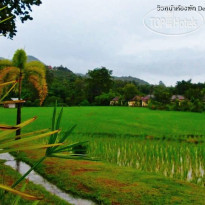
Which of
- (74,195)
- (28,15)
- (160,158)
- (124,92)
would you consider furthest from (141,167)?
(124,92)

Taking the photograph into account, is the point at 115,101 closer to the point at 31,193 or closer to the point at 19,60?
the point at 19,60

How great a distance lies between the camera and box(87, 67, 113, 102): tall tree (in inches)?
2207

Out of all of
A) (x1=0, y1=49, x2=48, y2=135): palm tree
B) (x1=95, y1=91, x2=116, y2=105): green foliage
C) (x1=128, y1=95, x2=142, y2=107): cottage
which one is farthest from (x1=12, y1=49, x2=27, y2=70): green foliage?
(x1=95, y1=91, x2=116, y2=105): green foliage

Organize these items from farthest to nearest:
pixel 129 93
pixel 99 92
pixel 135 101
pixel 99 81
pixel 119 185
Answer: pixel 99 81 → pixel 99 92 → pixel 129 93 → pixel 135 101 → pixel 119 185

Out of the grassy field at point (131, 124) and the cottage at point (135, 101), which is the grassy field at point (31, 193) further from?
the cottage at point (135, 101)

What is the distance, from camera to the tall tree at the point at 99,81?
56062mm

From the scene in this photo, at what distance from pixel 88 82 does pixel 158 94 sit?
1988cm

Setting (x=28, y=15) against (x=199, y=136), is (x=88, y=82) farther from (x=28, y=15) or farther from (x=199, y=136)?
(x=28, y=15)

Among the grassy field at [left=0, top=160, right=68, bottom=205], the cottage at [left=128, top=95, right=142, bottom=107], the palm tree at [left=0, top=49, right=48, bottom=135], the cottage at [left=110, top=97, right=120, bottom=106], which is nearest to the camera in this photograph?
the grassy field at [left=0, top=160, right=68, bottom=205]

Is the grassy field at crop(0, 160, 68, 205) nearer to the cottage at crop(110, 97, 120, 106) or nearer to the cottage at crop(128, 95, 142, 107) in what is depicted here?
the cottage at crop(128, 95, 142, 107)

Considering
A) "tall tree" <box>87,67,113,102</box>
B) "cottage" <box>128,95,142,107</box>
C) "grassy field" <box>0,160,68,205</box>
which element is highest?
"tall tree" <box>87,67,113,102</box>

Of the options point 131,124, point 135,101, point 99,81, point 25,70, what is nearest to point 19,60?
point 25,70

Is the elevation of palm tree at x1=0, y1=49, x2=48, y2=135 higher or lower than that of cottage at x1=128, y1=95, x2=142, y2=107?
higher

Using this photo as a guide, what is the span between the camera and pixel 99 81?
58.1 m
